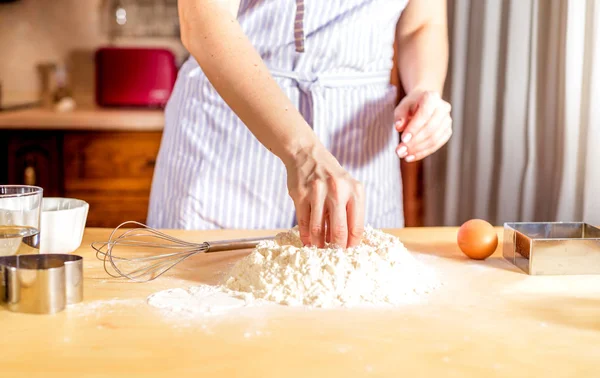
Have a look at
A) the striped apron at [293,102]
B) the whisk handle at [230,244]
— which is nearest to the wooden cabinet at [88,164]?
the striped apron at [293,102]

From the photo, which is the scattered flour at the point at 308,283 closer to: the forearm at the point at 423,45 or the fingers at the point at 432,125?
the fingers at the point at 432,125

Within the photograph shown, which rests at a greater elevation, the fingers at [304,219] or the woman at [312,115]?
the woman at [312,115]

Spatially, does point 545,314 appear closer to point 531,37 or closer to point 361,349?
point 361,349

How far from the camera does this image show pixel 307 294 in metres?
0.79

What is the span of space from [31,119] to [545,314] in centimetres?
213

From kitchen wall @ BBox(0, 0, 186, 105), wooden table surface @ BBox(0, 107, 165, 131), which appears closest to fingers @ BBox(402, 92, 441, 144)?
wooden table surface @ BBox(0, 107, 165, 131)

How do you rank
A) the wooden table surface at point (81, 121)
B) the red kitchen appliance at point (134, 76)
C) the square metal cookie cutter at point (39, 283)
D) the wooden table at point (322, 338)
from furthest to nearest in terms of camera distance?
the red kitchen appliance at point (134, 76) < the wooden table surface at point (81, 121) < the square metal cookie cutter at point (39, 283) < the wooden table at point (322, 338)

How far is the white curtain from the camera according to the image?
163 centimetres

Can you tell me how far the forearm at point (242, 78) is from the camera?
0.93m

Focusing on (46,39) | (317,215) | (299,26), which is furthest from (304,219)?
(46,39)

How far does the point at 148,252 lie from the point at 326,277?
35 centimetres

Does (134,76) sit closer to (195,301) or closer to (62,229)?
(62,229)

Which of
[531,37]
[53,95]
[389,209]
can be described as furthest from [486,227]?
[53,95]

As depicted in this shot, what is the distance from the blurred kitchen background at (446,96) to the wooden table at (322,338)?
92 centimetres
